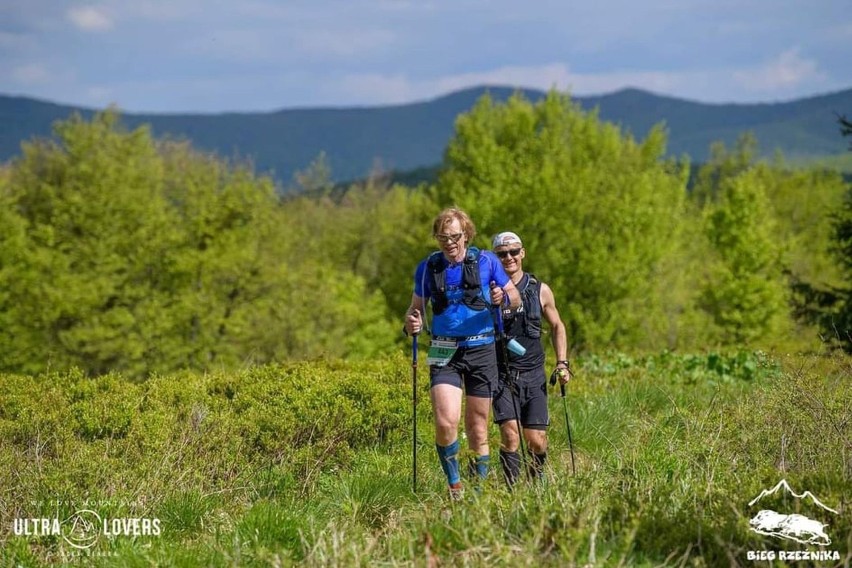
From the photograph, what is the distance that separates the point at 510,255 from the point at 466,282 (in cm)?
58

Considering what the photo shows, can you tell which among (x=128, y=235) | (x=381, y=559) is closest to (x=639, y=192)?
(x=128, y=235)

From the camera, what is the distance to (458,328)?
581 centimetres

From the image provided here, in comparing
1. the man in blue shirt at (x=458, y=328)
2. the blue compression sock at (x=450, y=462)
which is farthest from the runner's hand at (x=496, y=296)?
the blue compression sock at (x=450, y=462)

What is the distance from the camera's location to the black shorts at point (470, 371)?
19.1ft

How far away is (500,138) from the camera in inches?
1309

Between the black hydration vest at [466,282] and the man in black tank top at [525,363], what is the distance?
0.43 m

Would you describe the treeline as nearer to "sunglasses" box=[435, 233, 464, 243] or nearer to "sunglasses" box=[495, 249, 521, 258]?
"sunglasses" box=[495, 249, 521, 258]

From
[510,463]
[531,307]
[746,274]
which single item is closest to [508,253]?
[531,307]

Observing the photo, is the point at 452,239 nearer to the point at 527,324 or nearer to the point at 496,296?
the point at 496,296

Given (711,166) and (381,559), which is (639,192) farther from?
(711,166)

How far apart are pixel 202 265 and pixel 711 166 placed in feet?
171

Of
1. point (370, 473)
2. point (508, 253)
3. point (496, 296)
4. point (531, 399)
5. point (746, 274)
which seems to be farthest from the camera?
point (746, 274)

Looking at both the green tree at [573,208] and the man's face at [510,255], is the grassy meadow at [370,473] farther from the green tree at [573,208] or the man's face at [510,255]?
the green tree at [573,208]

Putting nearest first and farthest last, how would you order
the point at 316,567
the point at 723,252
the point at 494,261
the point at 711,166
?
1. the point at 316,567
2. the point at 494,261
3. the point at 723,252
4. the point at 711,166
